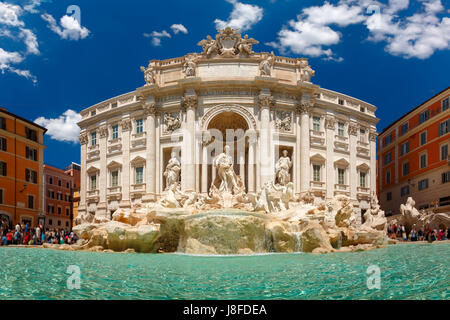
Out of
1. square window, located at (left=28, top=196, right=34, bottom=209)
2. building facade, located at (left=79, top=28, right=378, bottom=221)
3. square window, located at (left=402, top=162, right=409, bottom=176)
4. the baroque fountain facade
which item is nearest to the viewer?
the baroque fountain facade

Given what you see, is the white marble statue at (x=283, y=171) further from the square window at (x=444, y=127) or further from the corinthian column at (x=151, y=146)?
the square window at (x=444, y=127)

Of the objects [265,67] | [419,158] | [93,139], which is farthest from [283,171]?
[93,139]

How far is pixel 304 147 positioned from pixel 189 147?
931 centimetres

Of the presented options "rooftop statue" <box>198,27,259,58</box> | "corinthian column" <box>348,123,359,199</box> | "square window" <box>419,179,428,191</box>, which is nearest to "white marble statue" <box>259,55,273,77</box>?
"rooftop statue" <box>198,27,259,58</box>

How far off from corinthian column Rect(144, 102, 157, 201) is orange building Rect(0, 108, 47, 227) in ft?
41.7

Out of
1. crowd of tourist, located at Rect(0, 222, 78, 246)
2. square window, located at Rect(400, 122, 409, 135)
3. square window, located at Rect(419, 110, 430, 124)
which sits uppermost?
square window, located at Rect(419, 110, 430, 124)

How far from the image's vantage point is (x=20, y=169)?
1592 inches

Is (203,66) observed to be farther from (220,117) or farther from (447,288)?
(447,288)

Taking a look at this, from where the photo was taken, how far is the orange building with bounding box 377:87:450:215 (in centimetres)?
3500

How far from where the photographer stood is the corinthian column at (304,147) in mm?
32375

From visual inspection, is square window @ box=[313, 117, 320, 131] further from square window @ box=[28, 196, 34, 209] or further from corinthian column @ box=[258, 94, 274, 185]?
square window @ box=[28, 196, 34, 209]

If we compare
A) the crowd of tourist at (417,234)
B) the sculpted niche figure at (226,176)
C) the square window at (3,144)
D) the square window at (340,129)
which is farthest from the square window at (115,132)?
the crowd of tourist at (417,234)

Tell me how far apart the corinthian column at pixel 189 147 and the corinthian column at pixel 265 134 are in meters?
5.26
